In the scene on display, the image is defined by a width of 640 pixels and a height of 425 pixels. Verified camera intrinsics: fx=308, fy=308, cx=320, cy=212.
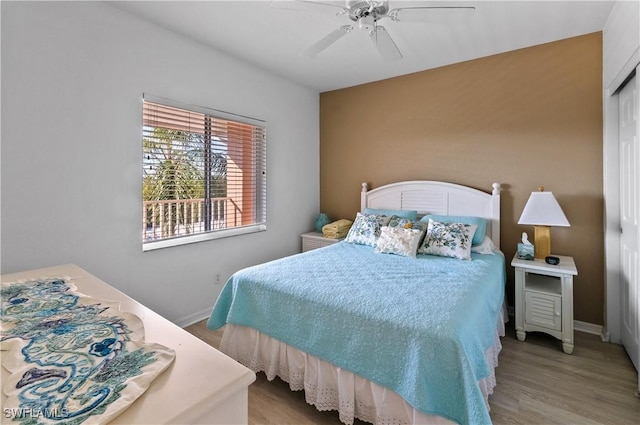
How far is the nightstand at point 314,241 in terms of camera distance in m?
3.78

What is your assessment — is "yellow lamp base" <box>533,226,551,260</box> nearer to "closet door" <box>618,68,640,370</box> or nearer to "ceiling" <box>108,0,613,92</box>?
"closet door" <box>618,68,640,370</box>

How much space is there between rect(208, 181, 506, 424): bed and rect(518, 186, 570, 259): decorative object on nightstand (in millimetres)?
352

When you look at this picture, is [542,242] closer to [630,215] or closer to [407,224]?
[630,215]

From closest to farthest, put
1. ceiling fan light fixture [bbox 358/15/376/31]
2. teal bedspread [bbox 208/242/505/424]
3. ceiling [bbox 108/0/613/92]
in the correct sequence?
teal bedspread [bbox 208/242/505/424] < ceiling fan light fixture [bbox 358/15/376/31] < ceiling [bbox 108/0/613/92]

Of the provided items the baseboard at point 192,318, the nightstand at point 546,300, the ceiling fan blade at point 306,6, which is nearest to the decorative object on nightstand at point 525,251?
the nightstand at point 546,300

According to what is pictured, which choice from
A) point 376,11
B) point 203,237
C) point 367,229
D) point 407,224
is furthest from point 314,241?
point 376,11

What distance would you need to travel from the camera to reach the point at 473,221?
2.95 metres

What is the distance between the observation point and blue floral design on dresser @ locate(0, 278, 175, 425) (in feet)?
2.11

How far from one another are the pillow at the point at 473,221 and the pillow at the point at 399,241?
0.40 metres

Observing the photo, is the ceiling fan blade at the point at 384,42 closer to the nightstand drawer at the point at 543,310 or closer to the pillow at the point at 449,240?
the pillow at the point at 449,240

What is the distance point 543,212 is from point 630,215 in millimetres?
505

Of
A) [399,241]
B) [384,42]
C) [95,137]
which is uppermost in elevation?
[384,42]

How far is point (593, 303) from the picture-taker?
106 inches

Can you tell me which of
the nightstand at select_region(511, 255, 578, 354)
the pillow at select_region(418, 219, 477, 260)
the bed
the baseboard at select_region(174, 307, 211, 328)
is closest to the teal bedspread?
the bed
